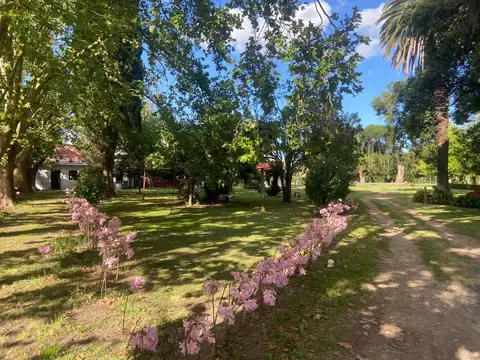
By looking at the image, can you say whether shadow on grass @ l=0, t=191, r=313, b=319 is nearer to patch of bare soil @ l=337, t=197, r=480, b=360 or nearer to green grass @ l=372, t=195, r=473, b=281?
patch of bare soil @ l=337, t=197, r=480, b=360

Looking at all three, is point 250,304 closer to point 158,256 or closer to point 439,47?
point 158,256

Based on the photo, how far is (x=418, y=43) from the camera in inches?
814

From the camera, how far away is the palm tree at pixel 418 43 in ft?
49.2

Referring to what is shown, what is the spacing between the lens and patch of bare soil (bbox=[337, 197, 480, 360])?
3240 millimetres

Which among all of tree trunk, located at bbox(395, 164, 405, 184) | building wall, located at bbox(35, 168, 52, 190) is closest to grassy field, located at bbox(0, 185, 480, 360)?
building wall, located at bbox(35, 168, 52, 190)

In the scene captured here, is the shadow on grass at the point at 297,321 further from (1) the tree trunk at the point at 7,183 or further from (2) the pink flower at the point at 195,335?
(1) the tree trunk at the point at 7,183

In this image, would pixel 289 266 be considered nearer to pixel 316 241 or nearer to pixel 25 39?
pixel 316 241

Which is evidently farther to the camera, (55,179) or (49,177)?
(55,179)

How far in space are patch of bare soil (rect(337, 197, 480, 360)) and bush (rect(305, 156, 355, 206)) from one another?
878cm

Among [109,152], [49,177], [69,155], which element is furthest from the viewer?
[69,155]

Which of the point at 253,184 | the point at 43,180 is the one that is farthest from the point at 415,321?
the point at 43,180

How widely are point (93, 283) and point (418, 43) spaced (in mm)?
23201

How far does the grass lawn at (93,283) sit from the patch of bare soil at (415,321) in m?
2.15

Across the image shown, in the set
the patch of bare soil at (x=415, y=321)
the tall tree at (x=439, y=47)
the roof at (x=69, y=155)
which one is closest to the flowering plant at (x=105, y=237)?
the patch of bare soil at (x=415, y=321)
